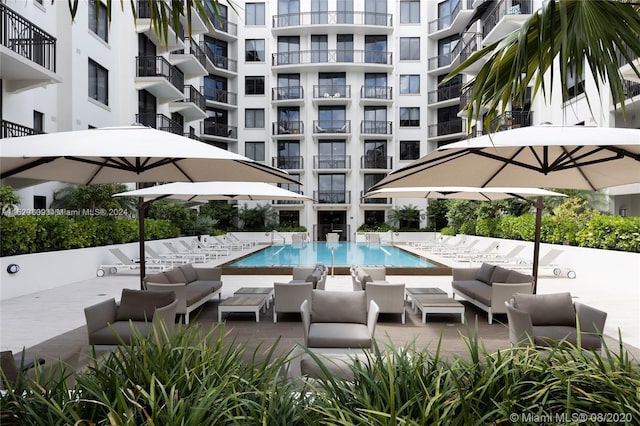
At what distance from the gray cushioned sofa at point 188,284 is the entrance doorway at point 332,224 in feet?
Answer: 90.3

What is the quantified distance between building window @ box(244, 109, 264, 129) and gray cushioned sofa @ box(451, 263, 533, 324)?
3051cm

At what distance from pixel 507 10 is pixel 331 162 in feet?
56.6

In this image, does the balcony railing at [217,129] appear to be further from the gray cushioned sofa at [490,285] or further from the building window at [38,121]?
the gray cushioned sofa at [490,285]

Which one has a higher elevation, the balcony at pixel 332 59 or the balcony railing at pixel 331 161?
the balcony at pixel 332 59

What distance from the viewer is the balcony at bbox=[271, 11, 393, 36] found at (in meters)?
36.4

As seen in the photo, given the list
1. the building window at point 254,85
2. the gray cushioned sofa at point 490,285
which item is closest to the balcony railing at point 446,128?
the building window at point 254,85

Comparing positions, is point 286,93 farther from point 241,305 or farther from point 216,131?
point 241,305

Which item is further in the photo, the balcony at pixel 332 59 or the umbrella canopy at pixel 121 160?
the balcony at pixel 332 59

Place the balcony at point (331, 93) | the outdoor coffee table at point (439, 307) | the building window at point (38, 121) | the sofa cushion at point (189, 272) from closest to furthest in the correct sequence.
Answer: the outdoor coffee table at point (439, 307) < the sofa cushion at point (189, 272) < the building window at point (38, 121) < the balcony at point (331, 93)

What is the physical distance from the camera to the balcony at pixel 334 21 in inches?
1435

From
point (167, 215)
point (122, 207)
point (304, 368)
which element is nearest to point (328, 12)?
point (167, 215)


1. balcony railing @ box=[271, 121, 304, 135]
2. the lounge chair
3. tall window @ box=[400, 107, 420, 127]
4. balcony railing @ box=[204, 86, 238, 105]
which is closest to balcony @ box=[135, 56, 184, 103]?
the lounge chair

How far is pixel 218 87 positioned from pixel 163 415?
126ft

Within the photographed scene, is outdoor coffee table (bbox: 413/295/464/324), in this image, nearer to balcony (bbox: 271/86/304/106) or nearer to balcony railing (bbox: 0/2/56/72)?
balcony railing (bbox: 0/2/56/72)
